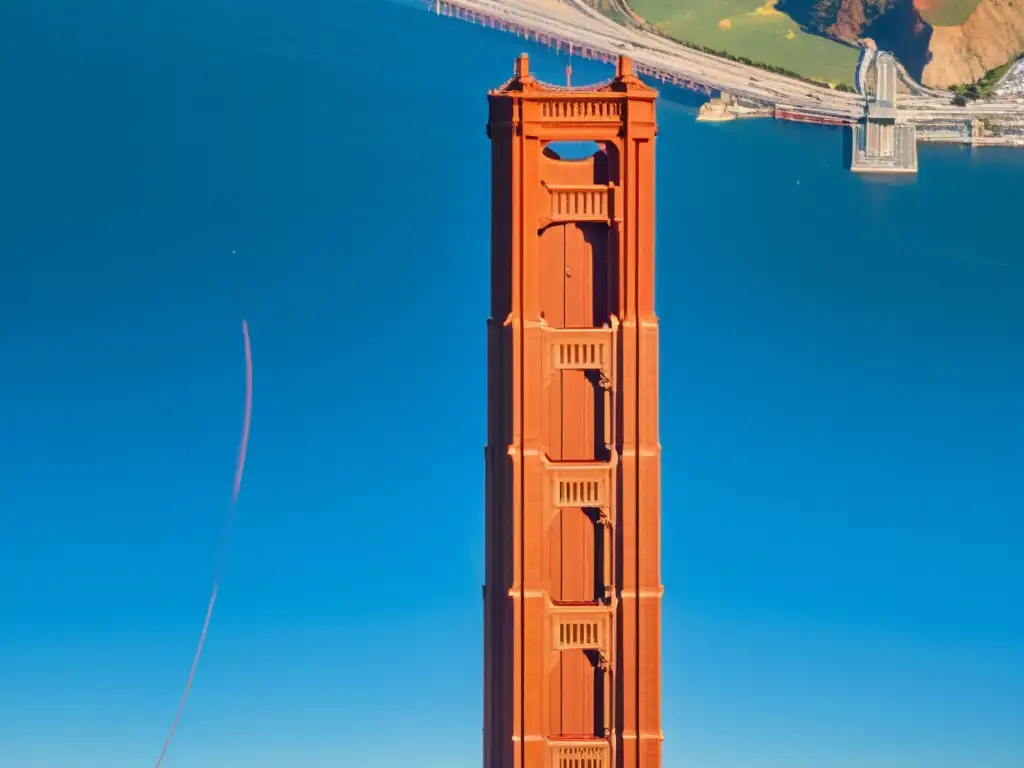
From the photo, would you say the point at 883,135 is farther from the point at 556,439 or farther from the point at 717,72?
the point at 556,439

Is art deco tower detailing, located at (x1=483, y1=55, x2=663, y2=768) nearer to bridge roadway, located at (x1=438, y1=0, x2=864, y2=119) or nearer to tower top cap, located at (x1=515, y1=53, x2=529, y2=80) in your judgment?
tower top cap, located at (x1=515, y1=53, x2=529, y2=80)

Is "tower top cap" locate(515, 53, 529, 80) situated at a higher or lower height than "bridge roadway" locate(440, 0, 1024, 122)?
lower

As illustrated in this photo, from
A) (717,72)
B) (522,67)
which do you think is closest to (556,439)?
(522,67)

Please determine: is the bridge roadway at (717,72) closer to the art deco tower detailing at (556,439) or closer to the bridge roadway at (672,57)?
the bridge roadway at (672,57)

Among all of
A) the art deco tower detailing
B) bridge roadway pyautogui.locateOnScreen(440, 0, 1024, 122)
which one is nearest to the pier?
bridge roadway pyautogui.locateOnScreen(440, 0, 1024, 122)

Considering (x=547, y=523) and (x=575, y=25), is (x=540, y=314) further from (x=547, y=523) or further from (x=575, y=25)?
(x=575, y=25)
